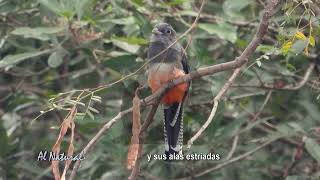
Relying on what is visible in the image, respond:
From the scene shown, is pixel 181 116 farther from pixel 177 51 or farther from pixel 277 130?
pixel 277 130

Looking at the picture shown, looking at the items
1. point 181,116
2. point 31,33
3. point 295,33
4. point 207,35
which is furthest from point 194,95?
point 295,33

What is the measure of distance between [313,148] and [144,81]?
1.15m

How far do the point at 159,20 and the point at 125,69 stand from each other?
2.09 ft

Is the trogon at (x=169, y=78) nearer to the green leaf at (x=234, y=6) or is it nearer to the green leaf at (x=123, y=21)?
the green leaf at (x=123, y=21)

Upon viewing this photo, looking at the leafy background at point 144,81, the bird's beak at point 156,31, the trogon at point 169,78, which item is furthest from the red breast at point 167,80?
the bird's beak at point 156,31

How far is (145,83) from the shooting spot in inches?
184

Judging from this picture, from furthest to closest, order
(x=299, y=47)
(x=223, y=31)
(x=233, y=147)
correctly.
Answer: (x=233, y=147), (x=223, y=31), (x=299, y=47)

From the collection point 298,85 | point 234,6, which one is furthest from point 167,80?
point 298,85

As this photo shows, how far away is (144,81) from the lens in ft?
15.6

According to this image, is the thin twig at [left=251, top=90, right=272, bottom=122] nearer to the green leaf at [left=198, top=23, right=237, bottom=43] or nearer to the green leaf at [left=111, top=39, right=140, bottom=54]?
the green leaf at [left=198, top=23, right=237, bottom=43]

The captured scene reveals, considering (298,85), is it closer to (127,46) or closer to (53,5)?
(127,46)

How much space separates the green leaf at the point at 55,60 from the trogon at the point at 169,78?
0.74m

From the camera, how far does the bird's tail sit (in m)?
4.52

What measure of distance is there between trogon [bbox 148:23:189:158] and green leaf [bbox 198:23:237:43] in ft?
0.85
